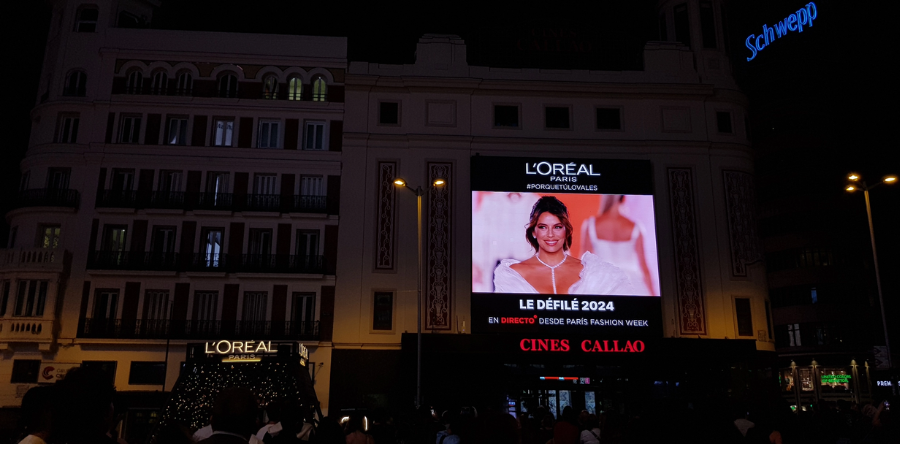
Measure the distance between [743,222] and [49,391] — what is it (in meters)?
35.6

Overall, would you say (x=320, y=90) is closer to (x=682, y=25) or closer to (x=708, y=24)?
(x=682, y=25)

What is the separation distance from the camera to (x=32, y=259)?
33.4 m

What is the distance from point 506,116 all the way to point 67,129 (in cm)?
2322

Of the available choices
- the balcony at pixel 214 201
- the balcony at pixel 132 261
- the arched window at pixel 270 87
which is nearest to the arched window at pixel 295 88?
the arched window at pixel 270 87

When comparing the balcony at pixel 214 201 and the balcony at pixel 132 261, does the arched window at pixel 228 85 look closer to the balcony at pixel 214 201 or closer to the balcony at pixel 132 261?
the balcony at pixel 214 201

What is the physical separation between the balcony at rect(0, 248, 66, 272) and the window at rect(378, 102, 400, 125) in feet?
56.0

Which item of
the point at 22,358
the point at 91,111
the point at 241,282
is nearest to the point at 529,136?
the point at 241,282

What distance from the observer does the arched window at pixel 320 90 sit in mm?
37344

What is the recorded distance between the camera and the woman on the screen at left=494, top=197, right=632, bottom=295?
1330 inches

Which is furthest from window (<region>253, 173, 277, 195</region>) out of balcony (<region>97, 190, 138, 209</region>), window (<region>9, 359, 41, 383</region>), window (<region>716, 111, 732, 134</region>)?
window (<region>716, 111, 732, 134</region>)

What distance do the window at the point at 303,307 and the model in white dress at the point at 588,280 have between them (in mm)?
9070

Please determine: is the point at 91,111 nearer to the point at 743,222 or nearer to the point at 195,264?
the point at 195,264

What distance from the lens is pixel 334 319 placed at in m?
33.9

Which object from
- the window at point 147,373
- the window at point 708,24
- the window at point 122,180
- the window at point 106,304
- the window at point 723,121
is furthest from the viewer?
the window at point 708,24
